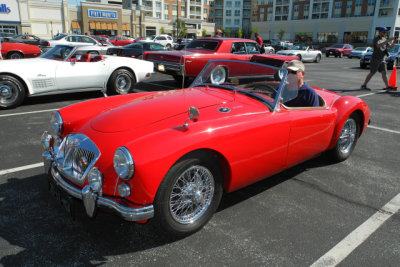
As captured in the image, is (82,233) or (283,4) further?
(283,4)

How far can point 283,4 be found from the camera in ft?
284

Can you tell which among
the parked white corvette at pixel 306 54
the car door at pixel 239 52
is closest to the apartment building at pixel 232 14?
the parked white corvette at pixel 306 54

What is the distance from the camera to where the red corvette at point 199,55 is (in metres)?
9.55

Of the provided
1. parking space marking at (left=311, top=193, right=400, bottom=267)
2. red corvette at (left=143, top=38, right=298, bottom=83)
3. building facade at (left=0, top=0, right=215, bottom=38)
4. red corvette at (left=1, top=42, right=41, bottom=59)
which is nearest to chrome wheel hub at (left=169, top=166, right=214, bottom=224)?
parking space marking at (left=311, top=193, right=400, bottom=267)

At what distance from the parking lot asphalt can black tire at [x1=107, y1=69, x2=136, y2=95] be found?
14.4 ft

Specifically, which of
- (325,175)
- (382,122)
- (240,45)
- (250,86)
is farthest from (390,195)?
(240,45)

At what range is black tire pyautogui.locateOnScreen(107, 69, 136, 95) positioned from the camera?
8.40 m

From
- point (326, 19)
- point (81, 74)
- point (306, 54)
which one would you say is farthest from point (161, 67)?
point (326, 19)

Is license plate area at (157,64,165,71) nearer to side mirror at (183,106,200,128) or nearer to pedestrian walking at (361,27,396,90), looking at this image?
pedestrian walking at (361,27,396,90)

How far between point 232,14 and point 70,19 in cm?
6371

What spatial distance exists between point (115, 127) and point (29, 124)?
3873mm

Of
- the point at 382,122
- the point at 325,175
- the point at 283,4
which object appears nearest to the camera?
the point at 325,175

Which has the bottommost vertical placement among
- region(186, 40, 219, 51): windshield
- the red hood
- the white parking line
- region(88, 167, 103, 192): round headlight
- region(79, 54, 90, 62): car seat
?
the white parking line

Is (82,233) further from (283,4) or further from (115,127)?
(283,4)
